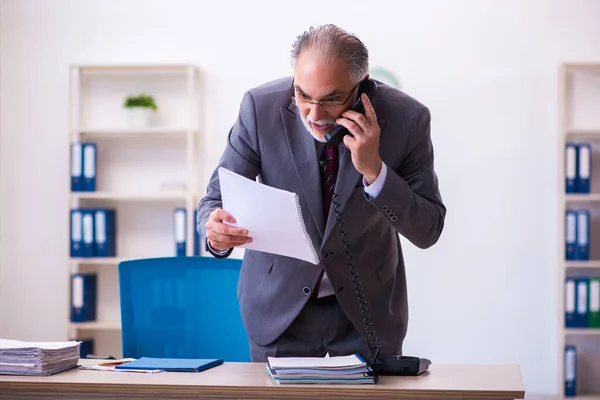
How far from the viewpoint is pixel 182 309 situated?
2363mm

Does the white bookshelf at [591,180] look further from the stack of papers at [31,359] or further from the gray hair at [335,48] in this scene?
the stack of papers at [31,359]

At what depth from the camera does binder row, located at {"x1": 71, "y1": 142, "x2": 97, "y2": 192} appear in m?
4.71

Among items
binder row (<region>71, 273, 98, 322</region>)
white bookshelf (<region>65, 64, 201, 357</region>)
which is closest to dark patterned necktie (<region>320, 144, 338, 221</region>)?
white bookshelf (<region>65, 64, 201, 357</region>)

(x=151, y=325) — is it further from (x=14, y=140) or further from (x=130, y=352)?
(x=14, y=140)

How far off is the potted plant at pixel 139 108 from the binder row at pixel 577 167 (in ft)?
7.98

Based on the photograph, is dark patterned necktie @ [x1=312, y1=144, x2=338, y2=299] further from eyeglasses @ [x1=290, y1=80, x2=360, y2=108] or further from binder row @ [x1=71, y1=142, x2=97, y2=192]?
binder row @ [x1=71, y1=142, x2=97, y2=192]

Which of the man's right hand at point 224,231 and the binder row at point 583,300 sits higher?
the man's right hand at point 224,231

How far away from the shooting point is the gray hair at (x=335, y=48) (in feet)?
5.89

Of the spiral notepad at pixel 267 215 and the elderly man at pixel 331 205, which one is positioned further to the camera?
the elderly man at pixel 331 205

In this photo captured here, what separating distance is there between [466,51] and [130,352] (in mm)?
3189

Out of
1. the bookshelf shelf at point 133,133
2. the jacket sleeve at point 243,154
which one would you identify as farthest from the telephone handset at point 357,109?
the bookshelf shelf at point 133,133

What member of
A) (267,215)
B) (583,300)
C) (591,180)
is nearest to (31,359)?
(267,215)

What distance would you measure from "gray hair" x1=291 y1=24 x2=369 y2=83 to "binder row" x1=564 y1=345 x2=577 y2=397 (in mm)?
3216

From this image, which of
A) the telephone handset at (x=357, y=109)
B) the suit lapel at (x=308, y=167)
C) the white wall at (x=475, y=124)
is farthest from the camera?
the white wall at (x=475, y=124)
